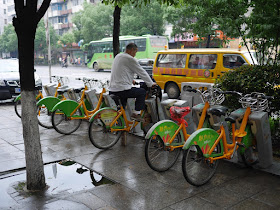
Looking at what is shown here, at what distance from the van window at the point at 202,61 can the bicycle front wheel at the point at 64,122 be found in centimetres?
645

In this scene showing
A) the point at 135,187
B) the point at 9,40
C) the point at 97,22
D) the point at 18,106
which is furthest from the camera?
the point at 9,40

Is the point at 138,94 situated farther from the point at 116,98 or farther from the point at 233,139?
the point at 233,139

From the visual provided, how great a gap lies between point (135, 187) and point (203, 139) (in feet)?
3.39

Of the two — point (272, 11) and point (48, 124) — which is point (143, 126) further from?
point (272, 11)

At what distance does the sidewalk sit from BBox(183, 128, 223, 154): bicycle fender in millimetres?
522

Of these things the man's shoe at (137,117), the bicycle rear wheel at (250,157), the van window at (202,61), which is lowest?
the bicycle rear wheel at (250,157)

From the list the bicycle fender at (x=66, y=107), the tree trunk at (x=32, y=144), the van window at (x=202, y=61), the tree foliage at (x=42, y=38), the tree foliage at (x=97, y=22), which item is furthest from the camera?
the tree foliage at (x=42, y=38)

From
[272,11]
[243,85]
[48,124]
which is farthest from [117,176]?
[272,11]

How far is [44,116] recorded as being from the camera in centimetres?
802

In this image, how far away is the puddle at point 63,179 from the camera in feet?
13.6

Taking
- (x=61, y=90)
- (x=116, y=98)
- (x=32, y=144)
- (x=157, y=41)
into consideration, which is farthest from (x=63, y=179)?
(x=157, y=41)

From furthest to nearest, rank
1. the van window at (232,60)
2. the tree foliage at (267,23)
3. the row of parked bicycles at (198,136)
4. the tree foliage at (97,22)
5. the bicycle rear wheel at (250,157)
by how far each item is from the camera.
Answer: the tree foliage at (97,22)
the van window at (232,60)
the tree foliage at (267,23)
the bicycle rear wheel at (250,157)
the row of parked bicycles at (198,136)

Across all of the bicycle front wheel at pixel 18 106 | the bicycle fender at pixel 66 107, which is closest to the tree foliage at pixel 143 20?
the bicycle front wheel at pixel 18 106

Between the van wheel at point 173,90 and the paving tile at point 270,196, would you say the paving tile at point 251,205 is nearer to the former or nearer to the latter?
the paving tile at point 270,196
